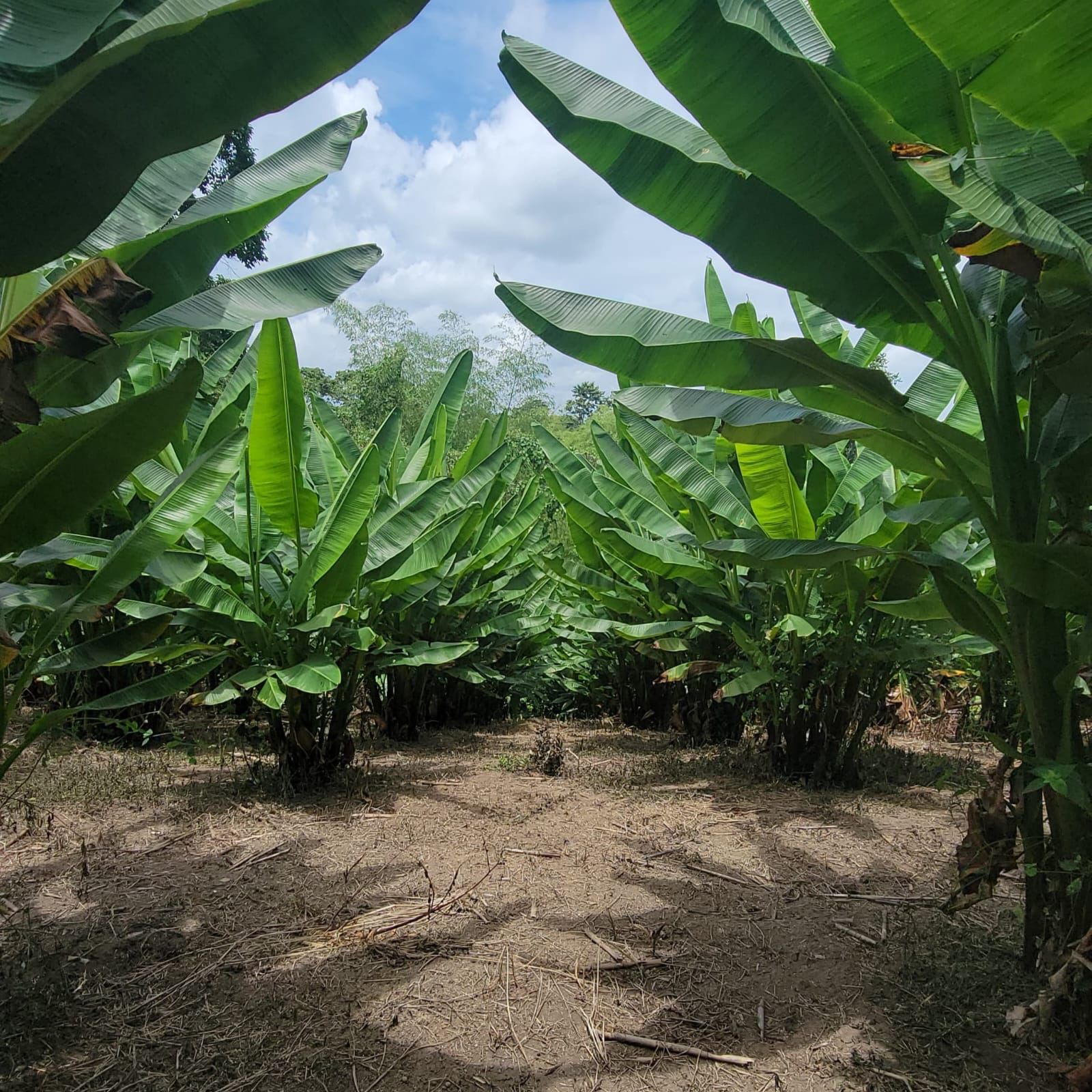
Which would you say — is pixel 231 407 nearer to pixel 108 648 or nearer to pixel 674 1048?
pixel 108 648

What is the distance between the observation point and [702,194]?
7.33 ft

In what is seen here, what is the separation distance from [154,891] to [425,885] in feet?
3.12

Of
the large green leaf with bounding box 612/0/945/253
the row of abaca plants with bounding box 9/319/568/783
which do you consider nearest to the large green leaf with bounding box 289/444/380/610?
the row of abaca plants with bounding box 9/319/568/783

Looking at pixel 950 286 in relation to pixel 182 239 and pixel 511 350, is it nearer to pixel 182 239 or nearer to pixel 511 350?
pixel 182 239

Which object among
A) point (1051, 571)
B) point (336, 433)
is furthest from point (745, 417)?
point (336, 433)

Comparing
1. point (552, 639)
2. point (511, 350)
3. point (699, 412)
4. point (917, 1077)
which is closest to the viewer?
point (917, 1077)

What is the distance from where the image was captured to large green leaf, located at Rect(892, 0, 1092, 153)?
4.32 ft

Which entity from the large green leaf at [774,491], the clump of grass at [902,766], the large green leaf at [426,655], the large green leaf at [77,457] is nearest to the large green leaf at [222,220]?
the large green leaf at [77,457]

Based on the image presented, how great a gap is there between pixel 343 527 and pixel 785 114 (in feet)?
8.14

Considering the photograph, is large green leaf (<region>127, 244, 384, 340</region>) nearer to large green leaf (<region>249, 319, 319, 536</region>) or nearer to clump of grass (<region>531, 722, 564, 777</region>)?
Result: large green leaf (<region>249, 319, 319, 536</region>)

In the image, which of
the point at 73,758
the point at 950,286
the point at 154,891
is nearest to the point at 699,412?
the point at 950,286

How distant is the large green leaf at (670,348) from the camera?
2264 mm

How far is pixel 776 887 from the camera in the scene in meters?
2.95

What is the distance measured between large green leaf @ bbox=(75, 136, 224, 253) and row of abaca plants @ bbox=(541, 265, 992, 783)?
5.27 feet
